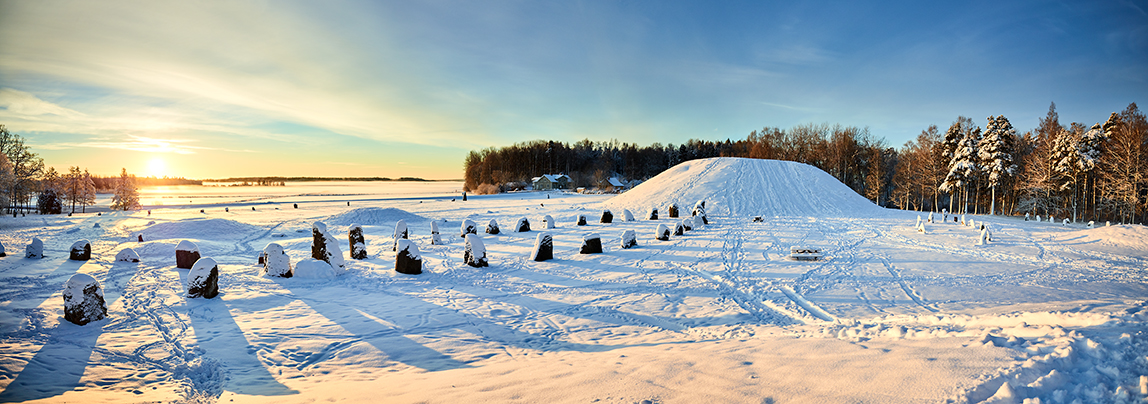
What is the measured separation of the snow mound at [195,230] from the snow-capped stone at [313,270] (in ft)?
35.8

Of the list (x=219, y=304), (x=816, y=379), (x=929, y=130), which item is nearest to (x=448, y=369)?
(x=816, y=379)

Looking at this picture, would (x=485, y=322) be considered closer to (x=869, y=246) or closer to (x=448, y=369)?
(x=448, y=369)

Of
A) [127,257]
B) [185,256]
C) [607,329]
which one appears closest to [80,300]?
[185,256]

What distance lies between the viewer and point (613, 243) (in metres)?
14.8

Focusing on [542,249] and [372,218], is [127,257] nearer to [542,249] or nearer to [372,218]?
[542,249]

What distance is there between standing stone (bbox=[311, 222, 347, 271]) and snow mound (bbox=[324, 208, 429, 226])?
12.3 metres

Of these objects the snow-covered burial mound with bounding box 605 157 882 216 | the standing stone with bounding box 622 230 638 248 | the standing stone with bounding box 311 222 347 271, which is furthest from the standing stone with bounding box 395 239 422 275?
the snow-covered burial mound with bounding box 605 157 882 216

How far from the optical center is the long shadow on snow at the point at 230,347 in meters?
4.08

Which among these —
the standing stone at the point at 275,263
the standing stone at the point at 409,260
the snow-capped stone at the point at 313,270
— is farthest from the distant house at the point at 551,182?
the standing stone at the point at 275,263

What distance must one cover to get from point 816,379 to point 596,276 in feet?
20.7

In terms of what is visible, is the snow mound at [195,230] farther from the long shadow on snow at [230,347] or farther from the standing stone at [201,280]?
the long shadow on snow at [230,347]

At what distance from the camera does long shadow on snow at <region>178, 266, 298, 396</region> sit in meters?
4.08

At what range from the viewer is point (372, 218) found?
23953 millimetres

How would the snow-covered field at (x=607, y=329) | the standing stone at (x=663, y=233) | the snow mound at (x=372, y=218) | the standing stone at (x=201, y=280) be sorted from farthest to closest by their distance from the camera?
the snow mound at (x=372, y=218)
the standing stone at (x=663, y=233)
the standing stone at (x=201, y=280)
the snow-covered field at (x=607, y=329)
